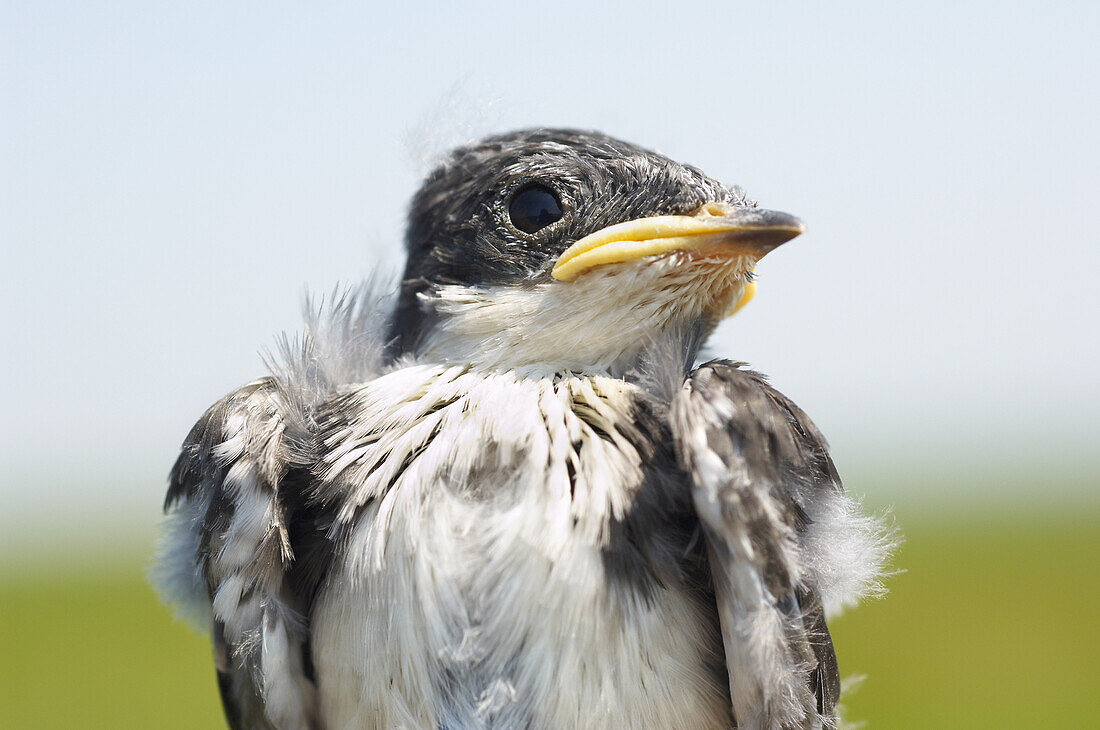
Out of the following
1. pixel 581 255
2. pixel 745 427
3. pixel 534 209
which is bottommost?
pixel 745 427

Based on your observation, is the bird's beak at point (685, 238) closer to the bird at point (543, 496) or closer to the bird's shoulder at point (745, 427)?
the bird at point (543, 496)

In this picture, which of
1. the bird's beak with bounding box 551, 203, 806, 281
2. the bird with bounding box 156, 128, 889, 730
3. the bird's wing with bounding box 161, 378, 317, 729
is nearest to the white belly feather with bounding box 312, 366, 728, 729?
the bird with bounding box 156, 128, 889, 730

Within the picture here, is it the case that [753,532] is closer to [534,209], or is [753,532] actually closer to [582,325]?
[582,325]

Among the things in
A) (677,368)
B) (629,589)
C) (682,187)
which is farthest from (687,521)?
(682,187)

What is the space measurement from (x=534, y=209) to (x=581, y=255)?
0.78ft

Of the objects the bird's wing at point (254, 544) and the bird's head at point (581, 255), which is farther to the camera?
the bird's head at point (581, 255)

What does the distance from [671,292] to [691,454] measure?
566mm

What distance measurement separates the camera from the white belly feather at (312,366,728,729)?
2006 mm

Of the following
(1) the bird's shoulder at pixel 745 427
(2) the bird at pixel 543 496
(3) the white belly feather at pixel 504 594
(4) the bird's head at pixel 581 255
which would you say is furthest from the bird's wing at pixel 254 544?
(1) the bird's shoulder at pixel 745 427

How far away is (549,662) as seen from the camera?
201cm

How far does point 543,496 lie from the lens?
2066 millimetres

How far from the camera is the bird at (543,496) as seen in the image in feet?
6.61

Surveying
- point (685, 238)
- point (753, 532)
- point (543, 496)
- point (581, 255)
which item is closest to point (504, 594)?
point (543, 496)

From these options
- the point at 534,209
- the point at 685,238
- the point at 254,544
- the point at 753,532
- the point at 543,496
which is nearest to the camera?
the point at 753,532
